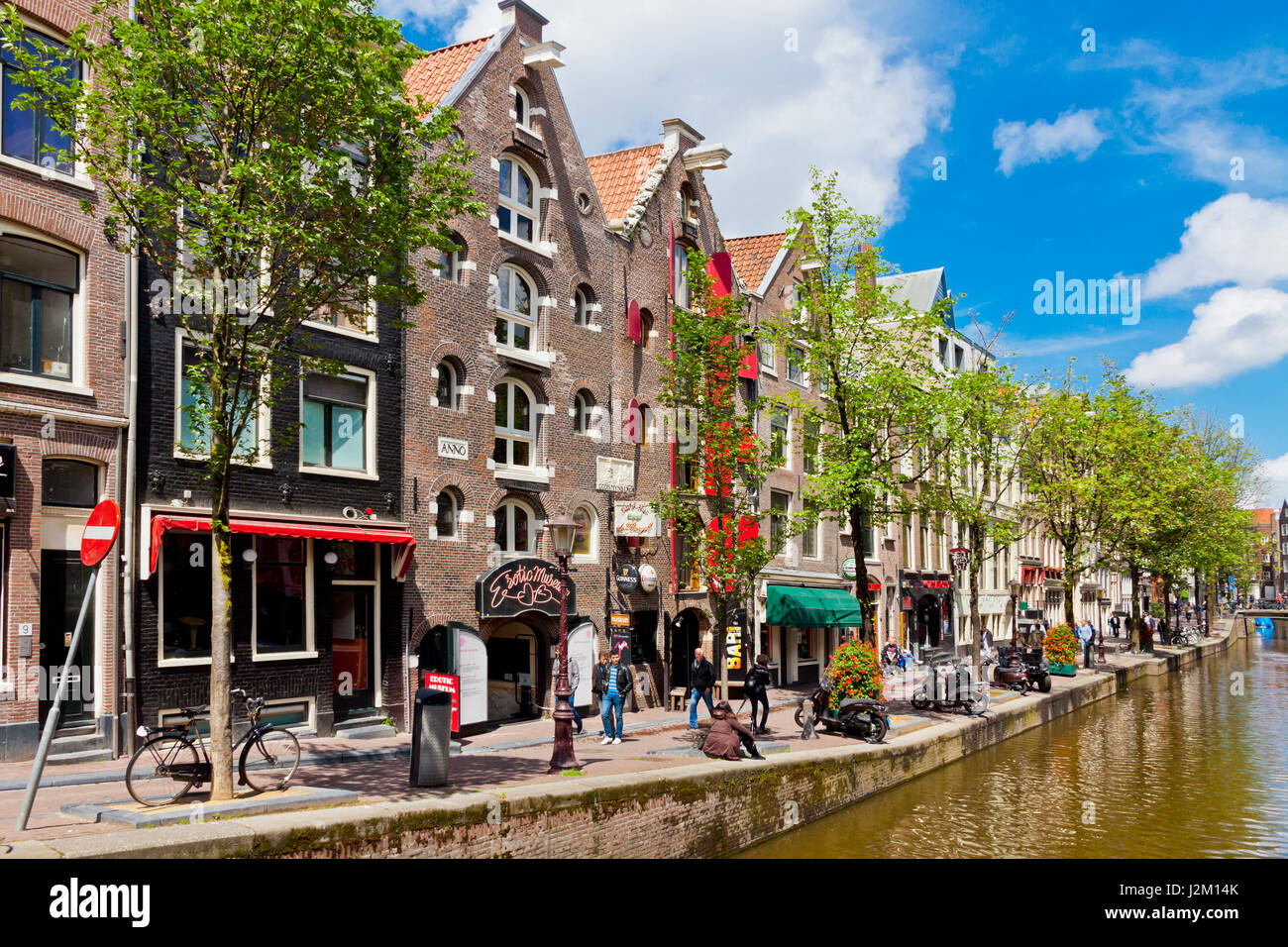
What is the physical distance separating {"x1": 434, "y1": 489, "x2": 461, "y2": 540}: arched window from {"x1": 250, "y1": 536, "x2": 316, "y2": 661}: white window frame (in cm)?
290

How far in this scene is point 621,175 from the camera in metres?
30.0

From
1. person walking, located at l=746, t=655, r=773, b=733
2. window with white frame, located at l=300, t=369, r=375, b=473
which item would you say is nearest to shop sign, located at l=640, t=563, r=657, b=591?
person walking, located at l=746, t=655, r=773, b=733

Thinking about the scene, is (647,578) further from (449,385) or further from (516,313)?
(449,385)

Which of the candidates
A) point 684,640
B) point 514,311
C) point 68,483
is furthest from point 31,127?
point 684,640

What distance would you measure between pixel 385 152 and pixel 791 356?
14.4 meters

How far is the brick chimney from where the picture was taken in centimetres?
2380

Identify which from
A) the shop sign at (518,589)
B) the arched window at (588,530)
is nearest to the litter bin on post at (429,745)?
the shop sign at (518,589)

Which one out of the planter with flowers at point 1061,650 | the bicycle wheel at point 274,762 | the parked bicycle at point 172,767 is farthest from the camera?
the planter with flowers at point 1061,650

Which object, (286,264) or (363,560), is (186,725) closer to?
(286,264)

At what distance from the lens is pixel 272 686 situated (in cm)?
1752

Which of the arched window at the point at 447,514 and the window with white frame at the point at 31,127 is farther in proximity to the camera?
the arched window at the point at 447,514

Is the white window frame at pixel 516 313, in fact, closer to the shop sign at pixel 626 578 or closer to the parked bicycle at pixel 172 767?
the shop sign at pixel 626 578

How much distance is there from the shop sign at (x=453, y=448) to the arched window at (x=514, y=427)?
42.6 inches

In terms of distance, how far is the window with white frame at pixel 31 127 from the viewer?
14828mm
